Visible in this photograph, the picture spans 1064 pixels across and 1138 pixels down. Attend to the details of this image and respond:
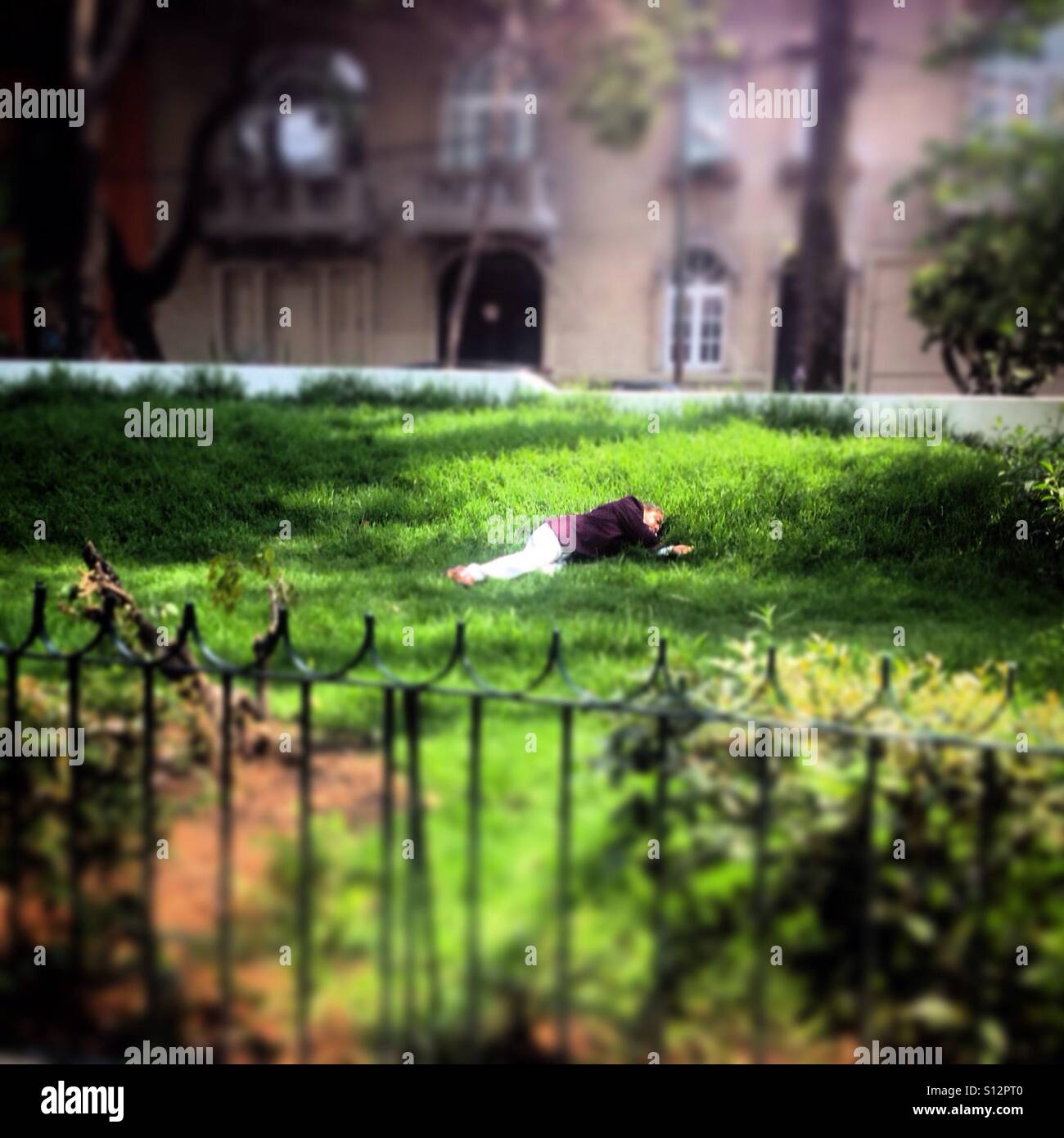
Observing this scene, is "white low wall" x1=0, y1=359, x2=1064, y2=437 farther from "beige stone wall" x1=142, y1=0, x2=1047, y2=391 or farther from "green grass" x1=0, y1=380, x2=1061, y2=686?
"beige stone wall" x1=142, y1=0, x2=1047, y2=391

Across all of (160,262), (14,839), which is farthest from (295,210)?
(14,839)

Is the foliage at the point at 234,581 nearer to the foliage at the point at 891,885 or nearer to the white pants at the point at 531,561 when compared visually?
the white pants at the point at 531,561

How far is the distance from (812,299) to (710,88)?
6.82 metres

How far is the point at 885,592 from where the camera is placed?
6.96 m

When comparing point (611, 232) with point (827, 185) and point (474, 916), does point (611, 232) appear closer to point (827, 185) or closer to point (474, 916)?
point (827, 185)

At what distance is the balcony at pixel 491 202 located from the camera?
1961 cm

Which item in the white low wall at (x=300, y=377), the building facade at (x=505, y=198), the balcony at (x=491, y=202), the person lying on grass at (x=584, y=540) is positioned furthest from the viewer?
the balcony at (x=491, y=202)

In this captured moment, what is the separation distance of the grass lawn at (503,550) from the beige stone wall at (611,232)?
9083 millimetres

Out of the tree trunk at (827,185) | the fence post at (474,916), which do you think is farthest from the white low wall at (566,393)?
the fence post at (474,916)

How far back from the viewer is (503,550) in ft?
25.0

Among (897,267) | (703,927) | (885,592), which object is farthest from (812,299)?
(703,927)

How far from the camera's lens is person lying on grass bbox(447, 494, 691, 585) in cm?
714

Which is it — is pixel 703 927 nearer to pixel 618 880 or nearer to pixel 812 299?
pixel 618 880
